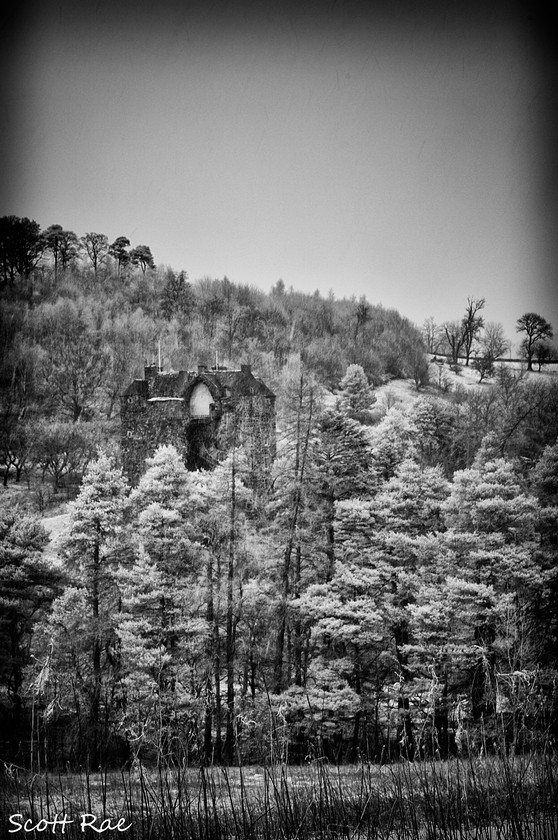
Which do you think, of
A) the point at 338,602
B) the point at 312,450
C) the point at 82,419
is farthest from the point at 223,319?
the point at 338,602

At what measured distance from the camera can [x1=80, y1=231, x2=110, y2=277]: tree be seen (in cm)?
4563

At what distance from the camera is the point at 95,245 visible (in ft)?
154

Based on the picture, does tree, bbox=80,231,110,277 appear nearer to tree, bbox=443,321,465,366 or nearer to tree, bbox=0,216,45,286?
tree, bbox=0,216,45,286

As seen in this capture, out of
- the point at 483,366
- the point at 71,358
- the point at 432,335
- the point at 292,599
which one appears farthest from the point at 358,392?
the point at 71,358

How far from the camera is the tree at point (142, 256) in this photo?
48.4 meters

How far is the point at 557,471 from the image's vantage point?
1852cm

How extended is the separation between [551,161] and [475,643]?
10143 millimetres

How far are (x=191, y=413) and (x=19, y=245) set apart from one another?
17.0m

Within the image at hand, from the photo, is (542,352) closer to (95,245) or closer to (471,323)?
(471,323)

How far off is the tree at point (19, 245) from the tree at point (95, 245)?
9.90 feet

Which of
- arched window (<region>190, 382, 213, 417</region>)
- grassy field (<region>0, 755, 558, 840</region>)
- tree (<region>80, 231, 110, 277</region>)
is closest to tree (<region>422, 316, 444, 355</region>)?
arched window (<region>190, 382, 213, 417</region>)

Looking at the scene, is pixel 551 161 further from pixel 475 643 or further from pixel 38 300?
pixel 38 300

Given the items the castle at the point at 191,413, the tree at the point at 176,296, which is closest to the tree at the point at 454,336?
the castle at the point at 191,413

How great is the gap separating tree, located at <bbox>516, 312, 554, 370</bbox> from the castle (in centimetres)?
1116
